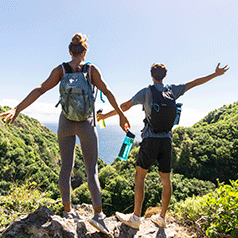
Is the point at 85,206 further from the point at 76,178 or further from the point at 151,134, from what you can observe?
the point at 76,178

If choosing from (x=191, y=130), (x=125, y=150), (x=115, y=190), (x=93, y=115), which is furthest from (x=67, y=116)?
(x=191, y=130)

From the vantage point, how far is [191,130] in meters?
34.5

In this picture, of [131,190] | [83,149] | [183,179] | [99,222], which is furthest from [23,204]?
[183,179]

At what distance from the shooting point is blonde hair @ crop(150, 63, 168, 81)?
2346mm

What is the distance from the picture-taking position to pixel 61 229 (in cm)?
197

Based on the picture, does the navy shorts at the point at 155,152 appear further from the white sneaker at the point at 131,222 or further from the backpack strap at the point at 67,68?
the backpack strap at the point at 67,68

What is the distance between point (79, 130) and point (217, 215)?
78.4 inches

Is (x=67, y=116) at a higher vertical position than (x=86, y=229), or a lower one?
higher

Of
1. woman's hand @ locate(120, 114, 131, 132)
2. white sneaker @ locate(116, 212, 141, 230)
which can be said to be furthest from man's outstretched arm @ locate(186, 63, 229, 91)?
white sneaker @ locate(116, 212, 141, 230)

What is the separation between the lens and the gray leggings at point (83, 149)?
6.65 feet

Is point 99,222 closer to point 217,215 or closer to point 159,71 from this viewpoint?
point 217,215

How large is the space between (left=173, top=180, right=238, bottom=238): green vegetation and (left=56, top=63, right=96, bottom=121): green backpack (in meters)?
1.99

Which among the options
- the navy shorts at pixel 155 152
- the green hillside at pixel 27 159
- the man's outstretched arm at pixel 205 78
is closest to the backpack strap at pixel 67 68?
the navy shorts at pixel 155 152

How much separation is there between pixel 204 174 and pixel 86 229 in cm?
3091
